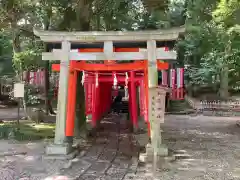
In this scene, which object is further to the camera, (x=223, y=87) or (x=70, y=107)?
(x=223, y=87)

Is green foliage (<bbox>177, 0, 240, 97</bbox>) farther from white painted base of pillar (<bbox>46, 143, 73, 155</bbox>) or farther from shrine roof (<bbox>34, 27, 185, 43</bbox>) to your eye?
white painted base of pillar (<bbox>46, 143, 73, 155</bbox>)

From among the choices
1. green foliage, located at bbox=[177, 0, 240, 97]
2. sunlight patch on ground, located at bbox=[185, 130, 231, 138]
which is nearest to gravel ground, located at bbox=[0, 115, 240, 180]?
sunlight patch on ground, located at bbox=[185, 130, 231, 138]

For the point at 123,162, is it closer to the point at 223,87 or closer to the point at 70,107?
the point at 70,107

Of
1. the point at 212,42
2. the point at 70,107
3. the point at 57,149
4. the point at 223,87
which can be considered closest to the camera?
the point at 57,149

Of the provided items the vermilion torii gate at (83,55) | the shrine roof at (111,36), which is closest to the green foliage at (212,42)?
the shrine roof at (111,36)

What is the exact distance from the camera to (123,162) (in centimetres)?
1041

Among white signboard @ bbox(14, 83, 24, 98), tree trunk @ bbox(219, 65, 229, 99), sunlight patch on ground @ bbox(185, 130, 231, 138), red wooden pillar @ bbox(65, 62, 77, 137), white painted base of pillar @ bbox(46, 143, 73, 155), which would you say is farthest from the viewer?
tree trunk @ bbox(219, 65, 229, 99)

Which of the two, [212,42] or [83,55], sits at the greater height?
[212,42]

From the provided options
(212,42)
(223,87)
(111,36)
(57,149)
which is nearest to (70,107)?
(57,149)

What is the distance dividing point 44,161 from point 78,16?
6569 mm

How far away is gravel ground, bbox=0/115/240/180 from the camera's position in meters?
8.66

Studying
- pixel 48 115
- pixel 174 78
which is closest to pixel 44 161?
pixel 48 115

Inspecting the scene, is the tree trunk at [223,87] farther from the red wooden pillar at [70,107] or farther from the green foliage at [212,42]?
the red wooden pillar at [70,107]

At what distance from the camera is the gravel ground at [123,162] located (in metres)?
8.66
